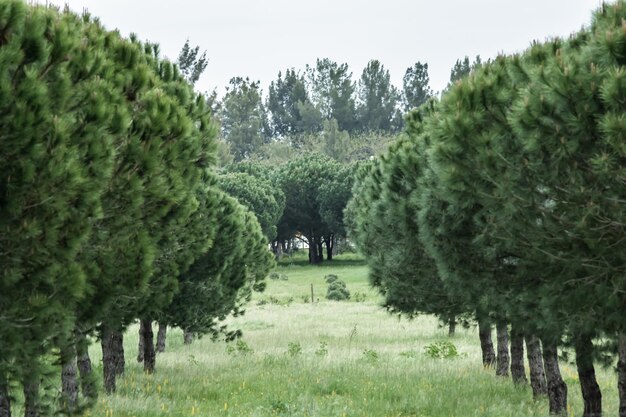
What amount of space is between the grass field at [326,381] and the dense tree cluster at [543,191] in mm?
2755

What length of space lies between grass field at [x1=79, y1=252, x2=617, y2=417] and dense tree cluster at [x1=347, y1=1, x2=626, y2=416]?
276cm

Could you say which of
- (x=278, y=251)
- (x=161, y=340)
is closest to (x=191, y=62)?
(x=278, y=251)

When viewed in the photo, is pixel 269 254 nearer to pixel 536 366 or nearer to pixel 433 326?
pixel 433 326

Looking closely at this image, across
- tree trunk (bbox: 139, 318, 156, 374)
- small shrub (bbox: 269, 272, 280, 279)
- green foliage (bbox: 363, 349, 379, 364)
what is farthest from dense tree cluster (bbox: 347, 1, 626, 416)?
small shrub (bbox: 269, 272, 280, 279)

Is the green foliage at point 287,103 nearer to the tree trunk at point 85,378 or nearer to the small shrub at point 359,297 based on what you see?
the small shrub at point 359,297

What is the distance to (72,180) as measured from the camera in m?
6.30

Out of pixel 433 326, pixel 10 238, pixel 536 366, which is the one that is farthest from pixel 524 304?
pixel 433 326

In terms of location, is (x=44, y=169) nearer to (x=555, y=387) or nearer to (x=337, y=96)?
(x=555, y=387)

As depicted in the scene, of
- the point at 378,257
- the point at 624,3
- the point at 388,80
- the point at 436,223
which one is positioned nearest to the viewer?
the point at 624,3

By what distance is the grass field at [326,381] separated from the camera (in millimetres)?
12555

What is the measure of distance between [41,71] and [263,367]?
515 inches

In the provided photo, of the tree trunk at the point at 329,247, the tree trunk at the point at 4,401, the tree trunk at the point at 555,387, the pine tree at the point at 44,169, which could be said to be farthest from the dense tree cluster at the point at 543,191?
the tree trunk at the point at 329,247

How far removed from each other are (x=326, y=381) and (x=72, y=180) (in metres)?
10.4

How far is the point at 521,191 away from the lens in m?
7.92
